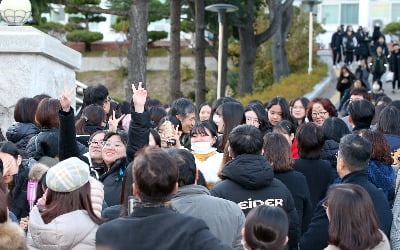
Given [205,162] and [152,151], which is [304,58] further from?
[152,151]

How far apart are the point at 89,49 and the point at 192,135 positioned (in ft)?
124

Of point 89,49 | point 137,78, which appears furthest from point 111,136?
point 89,49

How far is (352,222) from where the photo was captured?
523cm

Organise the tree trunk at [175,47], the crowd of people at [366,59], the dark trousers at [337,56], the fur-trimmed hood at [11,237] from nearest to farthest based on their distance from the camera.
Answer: the fur-trimmed hood at [11,237]
the crowd of people at [366,59]
the tree trunk at [175,47]
the dark trousers at [337,56]

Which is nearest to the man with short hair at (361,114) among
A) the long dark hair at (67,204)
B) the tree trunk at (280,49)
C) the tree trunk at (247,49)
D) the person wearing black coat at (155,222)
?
the long dark hair at (67,204)

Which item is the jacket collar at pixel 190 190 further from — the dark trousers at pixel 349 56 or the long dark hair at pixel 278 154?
the dark trousers at pixel 349 56

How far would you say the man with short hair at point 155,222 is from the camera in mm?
4508

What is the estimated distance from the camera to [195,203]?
546 cm

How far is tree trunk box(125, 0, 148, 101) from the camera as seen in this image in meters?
19.2

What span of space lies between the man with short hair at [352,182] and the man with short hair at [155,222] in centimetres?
193

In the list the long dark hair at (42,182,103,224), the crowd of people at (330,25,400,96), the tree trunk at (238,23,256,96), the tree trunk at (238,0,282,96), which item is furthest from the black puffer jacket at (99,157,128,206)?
the tree trunk at (238,23,256,96)

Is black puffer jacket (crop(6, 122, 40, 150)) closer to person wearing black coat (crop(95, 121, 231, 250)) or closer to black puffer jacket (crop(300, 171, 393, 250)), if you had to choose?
black puffer jacket (crop(300, 171, 393, 250))

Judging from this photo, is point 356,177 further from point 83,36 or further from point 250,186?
point 83,36

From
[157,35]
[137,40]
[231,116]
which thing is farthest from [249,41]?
[231,116]
